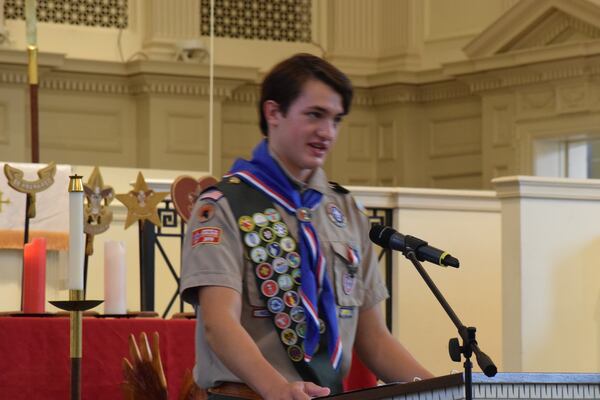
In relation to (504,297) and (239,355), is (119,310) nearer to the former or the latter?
(239,355)

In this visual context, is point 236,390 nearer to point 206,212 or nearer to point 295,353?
point 295,353

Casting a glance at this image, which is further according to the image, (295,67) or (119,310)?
(119,310)

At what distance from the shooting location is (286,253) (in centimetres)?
261

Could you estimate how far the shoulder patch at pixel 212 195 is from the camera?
262 cm

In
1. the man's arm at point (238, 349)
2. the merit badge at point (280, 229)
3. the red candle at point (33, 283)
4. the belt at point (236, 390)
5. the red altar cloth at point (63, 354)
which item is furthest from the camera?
the red candle at point (33, 283)

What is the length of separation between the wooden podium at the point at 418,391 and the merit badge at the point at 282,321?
0.28 m

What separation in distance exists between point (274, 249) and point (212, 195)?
151 mm

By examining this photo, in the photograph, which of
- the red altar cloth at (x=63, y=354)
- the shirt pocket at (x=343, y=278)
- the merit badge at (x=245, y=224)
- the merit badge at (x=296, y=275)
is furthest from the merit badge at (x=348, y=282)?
the red altar cloth at (x=63, y=354)

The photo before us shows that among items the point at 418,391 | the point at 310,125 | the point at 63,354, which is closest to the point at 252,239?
the point at 310,125

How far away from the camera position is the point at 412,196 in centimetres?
760

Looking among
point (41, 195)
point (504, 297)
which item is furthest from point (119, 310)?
point (504, 297)

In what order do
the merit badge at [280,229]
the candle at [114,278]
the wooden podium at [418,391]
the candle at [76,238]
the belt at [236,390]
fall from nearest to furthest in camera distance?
the wooden podium at [418,391] → the belt at [236,390] → the merit badge at [280,229] → the candle at [76,238] → the candle at [114,278]

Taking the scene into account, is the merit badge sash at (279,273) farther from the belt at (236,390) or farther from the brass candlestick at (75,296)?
the brass candlestick at (75,296)

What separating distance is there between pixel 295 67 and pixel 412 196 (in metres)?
5.01
